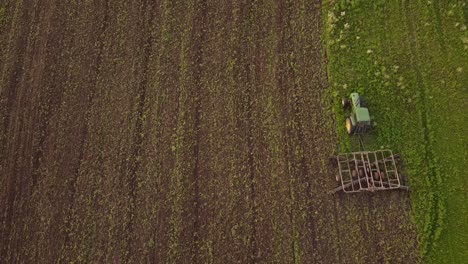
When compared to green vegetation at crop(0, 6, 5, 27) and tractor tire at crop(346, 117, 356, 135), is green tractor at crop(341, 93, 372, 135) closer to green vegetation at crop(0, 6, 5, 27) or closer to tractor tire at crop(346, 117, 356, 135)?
tractor tire at crop(346, 117, 356, 135)

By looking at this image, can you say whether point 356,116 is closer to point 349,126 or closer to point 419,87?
point 349,126

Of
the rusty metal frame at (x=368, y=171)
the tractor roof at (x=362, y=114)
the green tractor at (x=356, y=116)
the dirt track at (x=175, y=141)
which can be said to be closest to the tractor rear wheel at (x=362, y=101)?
the green tractor at (x=356, y=116)

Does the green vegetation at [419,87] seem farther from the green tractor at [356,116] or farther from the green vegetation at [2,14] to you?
the green vegetation at [2,14]

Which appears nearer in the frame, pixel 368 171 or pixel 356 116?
pixel 368 171

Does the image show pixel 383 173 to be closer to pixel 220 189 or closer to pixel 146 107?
pixel 220 189

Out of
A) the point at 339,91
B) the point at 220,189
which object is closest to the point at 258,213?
the point at 220,189

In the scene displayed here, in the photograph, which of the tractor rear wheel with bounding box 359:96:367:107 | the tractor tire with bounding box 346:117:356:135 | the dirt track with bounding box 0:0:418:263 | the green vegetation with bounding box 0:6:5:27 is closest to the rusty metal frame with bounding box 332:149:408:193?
the dirt track with bounding box 0:0:418:263

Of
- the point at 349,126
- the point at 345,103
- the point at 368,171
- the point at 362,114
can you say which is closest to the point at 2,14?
the point at 345,103
